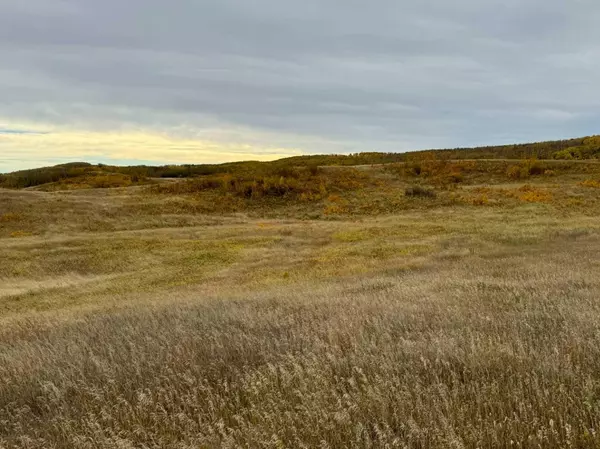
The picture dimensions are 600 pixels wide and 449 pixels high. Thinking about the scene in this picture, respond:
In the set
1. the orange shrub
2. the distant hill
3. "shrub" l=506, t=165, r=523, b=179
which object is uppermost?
the distant hill

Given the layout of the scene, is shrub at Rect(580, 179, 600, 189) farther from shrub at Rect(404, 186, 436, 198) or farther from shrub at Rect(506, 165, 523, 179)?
shrub at Rect(404, 186, 436, 198)

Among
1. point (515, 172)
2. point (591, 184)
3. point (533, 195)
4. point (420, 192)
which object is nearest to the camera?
point (533, 195)

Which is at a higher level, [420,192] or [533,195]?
[420,192]

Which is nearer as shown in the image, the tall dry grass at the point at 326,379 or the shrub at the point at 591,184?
the tall dry grass at the point at 326,379

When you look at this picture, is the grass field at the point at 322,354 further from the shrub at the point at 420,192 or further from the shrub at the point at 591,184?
the shrub at the point at 591,184

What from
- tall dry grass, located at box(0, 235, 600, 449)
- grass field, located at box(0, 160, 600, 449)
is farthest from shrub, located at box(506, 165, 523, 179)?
tall dry grass, located at box(0, 235, 600, 449)

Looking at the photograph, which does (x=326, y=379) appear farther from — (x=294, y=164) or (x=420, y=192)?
(x=294, y=164)

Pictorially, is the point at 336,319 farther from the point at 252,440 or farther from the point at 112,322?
the point at 112,322

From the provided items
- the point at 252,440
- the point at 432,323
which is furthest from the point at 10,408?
the point at 432,323

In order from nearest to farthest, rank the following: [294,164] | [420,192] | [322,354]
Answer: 1. [322,354]
2. [420,192]
3. [294,164]

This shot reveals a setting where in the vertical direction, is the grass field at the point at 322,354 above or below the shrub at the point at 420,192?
below

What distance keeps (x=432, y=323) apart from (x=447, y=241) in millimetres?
14702

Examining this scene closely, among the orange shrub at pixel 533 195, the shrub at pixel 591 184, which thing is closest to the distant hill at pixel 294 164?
the shrub at pixel 591 184

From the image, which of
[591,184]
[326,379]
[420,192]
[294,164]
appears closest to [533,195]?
[591,184]
